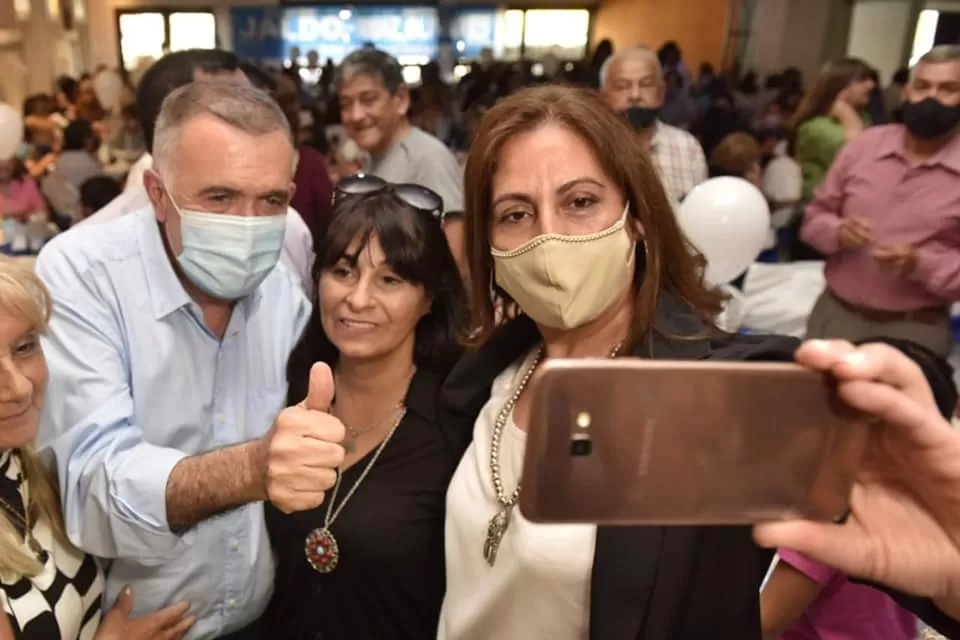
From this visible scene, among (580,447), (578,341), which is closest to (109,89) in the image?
(578,341)

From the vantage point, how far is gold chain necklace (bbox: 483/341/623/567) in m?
1.21

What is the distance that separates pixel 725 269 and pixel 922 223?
81cm

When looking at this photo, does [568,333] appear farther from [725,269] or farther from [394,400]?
[725,269]

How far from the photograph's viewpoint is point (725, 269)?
329cm

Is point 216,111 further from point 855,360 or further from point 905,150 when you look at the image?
point 905,150

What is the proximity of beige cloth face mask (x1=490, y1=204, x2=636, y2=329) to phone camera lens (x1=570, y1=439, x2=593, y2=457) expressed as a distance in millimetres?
492

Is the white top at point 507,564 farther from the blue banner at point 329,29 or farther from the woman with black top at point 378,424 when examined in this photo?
the blue banner at point 329,29

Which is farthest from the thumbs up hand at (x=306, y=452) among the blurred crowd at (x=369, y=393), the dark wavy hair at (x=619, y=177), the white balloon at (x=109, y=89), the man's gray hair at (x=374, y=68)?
the white balloon at (x=109, y=89)

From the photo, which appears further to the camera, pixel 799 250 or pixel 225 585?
pixel 799 250

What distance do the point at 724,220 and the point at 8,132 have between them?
3.74 meters

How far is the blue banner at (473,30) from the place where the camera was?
36.1ft

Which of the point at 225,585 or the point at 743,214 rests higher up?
the point at 743,214

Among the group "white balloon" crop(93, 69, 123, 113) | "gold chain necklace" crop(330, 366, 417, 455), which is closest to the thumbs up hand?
"gold chain necklace" crop(330, 366, 417, 455)

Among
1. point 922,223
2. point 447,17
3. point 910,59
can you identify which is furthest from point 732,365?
point 447,17
